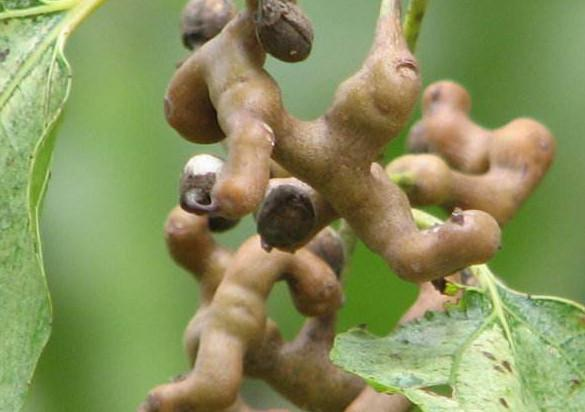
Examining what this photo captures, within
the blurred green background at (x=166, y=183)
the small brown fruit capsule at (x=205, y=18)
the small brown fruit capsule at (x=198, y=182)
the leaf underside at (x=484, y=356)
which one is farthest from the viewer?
the blurred green background at (x=166, y=183)

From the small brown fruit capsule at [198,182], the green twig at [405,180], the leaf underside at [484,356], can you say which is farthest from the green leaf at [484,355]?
the small brown fruit capsule at [198,182]

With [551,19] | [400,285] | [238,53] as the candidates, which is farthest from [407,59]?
[551,19]

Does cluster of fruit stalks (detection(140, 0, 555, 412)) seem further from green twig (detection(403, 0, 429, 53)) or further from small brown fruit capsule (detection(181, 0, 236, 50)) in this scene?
green twig (detection(403, 0, 429, 53))

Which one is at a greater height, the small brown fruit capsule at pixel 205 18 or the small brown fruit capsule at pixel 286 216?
the small brown fruit capsule at pixel 205 18

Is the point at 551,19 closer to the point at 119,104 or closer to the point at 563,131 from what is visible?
the point at 563,131

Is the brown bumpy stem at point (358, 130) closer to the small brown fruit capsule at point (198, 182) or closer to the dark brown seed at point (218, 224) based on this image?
the small brown fruit capsule at point (198, 182)

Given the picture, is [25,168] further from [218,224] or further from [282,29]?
[282,29]

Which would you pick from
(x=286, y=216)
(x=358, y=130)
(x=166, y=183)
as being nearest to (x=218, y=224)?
(x=286, y=216)
